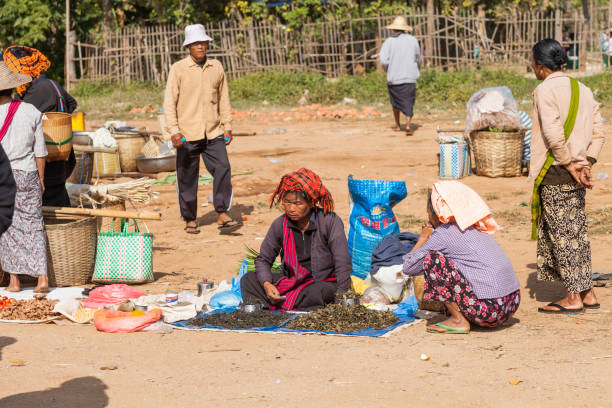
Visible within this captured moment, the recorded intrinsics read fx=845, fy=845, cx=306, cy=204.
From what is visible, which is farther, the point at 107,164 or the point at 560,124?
the point at 107,164

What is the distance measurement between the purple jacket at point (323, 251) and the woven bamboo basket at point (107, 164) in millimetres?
6720

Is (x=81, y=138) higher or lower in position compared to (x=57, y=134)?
lower

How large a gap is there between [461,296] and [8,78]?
3.42 m

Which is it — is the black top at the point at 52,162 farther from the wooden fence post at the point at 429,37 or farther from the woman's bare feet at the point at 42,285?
the wooden fence post at the point at 429,37

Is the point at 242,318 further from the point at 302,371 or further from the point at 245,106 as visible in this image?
the point at 245,106

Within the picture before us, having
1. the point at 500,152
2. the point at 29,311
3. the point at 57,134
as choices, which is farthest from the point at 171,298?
the point at 500,152

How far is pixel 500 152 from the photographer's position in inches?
413

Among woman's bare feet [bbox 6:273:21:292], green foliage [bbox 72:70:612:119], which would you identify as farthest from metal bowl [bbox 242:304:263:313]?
green foliage [bbox 72:70:612:119]

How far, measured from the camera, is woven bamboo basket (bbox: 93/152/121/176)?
1192cm

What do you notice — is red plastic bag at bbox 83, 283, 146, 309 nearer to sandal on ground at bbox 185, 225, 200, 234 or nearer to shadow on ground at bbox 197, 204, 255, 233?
sandal on ground at bbox 185, 225, 200, 234

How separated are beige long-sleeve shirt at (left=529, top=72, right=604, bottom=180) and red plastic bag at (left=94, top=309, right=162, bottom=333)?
2635mm

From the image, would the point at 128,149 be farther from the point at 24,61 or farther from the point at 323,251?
the point at 323,251

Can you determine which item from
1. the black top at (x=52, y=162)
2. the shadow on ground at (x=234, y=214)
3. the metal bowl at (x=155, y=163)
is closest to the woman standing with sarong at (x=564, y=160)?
the black top at (x=52, y=162)

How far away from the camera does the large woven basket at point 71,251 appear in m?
6.56
